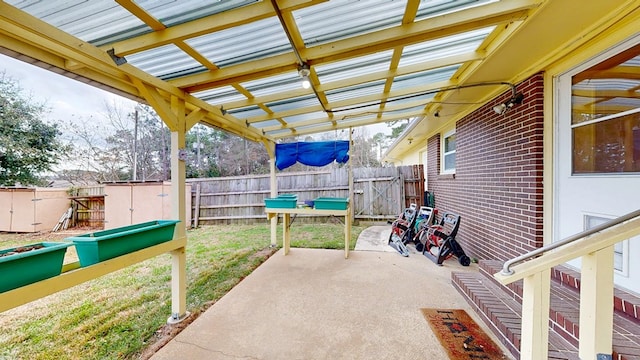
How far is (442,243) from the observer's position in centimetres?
396

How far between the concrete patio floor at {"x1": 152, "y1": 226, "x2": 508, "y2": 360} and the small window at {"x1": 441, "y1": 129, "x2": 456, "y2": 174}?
2597 millimetres

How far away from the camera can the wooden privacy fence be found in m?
7.78

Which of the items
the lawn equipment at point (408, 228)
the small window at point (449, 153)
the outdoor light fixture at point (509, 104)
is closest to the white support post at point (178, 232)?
the lawn equipment at point (408, 228)

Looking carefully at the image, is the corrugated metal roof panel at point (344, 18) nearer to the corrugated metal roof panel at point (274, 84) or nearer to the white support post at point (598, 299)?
the corrugated metal roof panel at point (274, 84)

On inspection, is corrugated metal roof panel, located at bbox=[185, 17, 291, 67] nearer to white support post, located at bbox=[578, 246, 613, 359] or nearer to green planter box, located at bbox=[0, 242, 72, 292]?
green planter box, located at bbox=[0, 242, 72, 292]

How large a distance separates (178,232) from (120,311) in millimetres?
1119

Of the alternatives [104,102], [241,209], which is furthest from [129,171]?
[241,209]

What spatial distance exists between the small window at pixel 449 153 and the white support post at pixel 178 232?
5.42 metres

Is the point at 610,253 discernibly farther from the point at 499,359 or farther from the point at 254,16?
the point at 254,16

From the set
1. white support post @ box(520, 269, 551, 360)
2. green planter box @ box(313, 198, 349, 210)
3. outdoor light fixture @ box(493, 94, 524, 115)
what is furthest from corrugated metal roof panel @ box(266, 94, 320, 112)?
white support post @ box(520, 269, 551, 360)


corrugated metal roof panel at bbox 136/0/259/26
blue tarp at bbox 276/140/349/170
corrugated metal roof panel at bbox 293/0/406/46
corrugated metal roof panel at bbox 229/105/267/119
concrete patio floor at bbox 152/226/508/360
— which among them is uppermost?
corrugated metal roof panel at bbox 293/0/406/46

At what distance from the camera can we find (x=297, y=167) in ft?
55.0

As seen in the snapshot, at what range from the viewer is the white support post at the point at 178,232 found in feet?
8.16

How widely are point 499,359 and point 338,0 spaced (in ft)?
9.89
